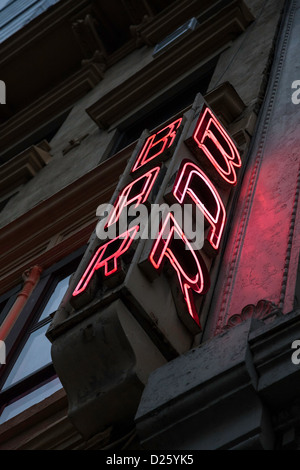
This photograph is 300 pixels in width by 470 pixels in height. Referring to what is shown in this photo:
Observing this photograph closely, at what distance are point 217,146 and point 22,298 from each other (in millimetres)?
2939

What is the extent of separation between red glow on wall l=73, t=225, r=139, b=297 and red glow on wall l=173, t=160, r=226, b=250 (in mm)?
523

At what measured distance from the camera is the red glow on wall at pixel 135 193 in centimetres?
621

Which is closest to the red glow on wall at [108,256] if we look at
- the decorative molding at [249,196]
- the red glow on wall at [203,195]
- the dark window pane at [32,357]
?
the red glow on wall at [203,195]

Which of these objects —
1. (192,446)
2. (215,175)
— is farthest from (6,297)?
(192,446)

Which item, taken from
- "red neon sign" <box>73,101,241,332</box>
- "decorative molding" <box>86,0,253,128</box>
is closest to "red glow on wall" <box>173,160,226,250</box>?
"red neon sign" <box>73,101,241,332</box>

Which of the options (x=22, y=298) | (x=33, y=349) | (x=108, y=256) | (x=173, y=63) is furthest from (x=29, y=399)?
Answer: (x=173, y=63)

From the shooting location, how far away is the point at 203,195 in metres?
6.52

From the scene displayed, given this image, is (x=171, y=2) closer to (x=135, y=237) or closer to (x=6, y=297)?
(x=6, y=297)

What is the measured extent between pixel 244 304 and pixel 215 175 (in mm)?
1648

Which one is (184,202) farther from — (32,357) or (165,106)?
(165,106)

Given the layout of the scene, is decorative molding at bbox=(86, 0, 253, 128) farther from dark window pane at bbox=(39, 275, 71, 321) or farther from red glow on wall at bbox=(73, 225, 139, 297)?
red glow on wall at bbox=(73, 225, 139, 297)

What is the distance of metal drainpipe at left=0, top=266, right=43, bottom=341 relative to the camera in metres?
8.12

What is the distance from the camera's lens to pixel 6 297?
30.5 feet

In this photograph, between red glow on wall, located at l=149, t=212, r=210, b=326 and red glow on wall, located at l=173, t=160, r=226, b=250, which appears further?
red glow on wall, located at l=173, t=160, r=226, b=250
